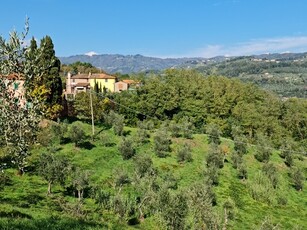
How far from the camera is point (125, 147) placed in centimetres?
5162

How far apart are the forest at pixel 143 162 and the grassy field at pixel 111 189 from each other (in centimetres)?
14

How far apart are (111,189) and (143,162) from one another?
5483mm

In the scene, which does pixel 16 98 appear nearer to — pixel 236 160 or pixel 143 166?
pixel 143 166

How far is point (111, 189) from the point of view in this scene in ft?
132

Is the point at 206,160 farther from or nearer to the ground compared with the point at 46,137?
nearer to the ground

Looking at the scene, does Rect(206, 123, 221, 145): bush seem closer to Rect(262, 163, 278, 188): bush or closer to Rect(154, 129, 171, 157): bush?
Rect(154, 129, 171, 157): bush

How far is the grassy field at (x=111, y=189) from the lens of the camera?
24.8 metres

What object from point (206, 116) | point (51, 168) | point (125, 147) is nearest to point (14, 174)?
point (51, 168)

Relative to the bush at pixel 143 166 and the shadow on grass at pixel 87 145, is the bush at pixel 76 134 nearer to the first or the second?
the shadow on grass at pixel 87 145

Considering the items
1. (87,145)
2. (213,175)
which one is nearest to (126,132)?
(87,145)

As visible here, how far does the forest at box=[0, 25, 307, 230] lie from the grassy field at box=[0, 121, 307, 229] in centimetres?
14

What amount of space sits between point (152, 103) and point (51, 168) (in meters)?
54.9

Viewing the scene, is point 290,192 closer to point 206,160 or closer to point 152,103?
point 206,160

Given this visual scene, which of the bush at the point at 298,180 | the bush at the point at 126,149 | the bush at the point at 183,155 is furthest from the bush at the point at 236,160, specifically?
the bush at the point at 126,149
